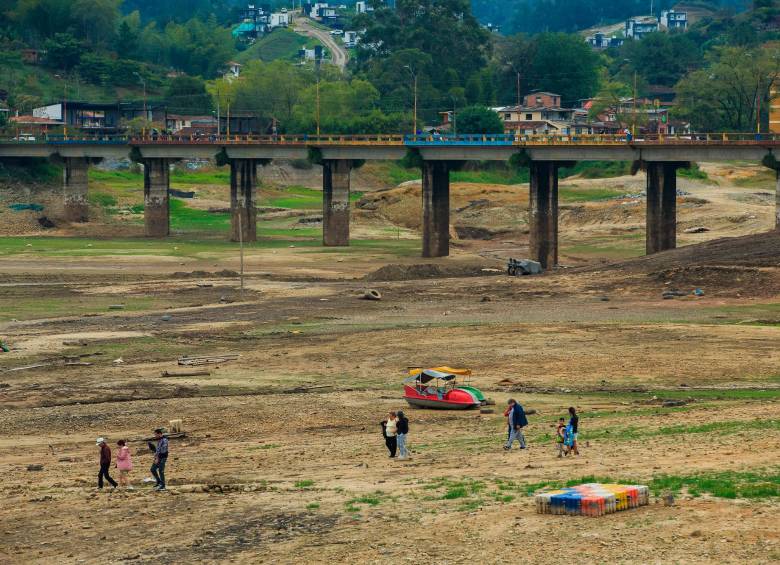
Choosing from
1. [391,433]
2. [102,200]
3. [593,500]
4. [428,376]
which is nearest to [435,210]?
[102,200]

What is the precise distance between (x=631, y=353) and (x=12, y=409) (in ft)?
74.4

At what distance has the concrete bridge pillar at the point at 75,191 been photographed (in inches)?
5659

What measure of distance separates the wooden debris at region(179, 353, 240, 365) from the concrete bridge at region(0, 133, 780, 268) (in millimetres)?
50067

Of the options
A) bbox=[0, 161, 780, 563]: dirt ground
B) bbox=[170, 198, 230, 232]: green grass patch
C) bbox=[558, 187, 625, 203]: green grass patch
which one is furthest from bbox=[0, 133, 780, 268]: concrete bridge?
bbox=[558, 187, 625, 203]: green grass patch

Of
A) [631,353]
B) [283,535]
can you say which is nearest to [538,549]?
[283,535]

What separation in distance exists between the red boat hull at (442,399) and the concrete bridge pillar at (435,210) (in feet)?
231

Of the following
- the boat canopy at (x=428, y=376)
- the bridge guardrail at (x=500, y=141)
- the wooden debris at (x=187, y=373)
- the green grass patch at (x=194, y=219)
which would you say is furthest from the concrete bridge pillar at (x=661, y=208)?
the boat canopy at (x=428, y=376)

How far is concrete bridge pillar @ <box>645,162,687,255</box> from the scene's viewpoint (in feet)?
341

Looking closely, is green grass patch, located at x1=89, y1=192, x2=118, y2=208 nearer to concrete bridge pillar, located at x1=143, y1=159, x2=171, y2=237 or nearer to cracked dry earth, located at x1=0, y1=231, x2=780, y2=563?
concrete bridge pillar, located at x1=143, y1=159, x2=171, y2=237

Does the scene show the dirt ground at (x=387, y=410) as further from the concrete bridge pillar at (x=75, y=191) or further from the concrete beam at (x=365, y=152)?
the concrete bridge pillar at (x=75, y=191)

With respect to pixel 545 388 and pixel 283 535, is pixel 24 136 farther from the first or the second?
pixel 283 535

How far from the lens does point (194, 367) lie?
2234 inches

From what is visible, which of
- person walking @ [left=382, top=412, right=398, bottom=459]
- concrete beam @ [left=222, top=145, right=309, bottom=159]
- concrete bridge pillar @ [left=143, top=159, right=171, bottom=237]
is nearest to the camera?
person walking @ [left=382, top=412, right=398, bottom=459]

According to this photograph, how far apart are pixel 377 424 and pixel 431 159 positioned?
78.1 meters
